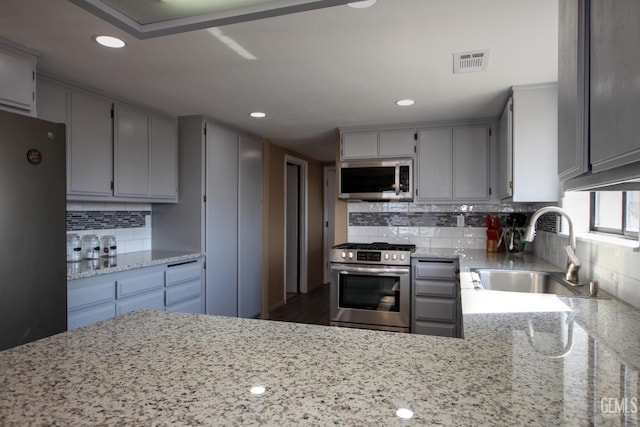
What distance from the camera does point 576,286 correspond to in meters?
1.95

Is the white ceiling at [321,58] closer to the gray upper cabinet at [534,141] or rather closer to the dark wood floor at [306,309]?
the gray upper cabinet at [534,141]

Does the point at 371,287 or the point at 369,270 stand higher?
the point at 369,270

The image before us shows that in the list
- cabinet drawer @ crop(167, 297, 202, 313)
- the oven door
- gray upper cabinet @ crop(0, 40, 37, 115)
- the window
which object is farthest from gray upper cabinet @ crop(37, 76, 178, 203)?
the window

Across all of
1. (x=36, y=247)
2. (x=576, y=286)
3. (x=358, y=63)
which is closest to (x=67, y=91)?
(x=36, y=247)

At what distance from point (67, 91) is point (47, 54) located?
0.42 metres

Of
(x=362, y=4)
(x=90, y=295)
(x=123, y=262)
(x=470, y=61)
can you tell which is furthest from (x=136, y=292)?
(x=470, y=61)

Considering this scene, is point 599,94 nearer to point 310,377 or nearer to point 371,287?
point 310,377

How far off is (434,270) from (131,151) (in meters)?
2.73

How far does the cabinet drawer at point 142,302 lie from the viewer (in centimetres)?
261

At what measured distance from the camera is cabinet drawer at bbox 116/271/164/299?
8.55ft

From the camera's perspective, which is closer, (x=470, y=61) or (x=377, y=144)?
(x=470, y=61)

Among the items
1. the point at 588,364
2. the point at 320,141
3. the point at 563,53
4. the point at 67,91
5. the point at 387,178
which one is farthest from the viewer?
the point at 320,141

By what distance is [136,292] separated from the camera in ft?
8.94

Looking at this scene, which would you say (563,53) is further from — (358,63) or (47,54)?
(47,54)
